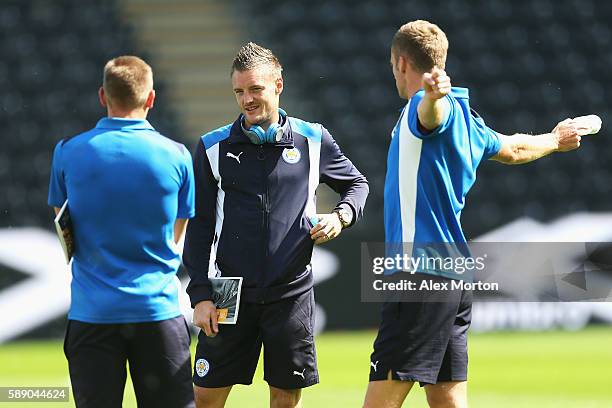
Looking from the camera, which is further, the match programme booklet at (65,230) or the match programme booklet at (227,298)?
the match programme booklet at (227,298)

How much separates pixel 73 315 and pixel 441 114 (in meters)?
1.63

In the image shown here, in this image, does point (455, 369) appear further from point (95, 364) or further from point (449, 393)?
point (95, 364)

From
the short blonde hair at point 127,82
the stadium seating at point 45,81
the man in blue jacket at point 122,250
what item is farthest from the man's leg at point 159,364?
the stadium seating at point 45,81

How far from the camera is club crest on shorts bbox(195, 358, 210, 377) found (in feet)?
15.3

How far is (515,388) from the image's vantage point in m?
7.75

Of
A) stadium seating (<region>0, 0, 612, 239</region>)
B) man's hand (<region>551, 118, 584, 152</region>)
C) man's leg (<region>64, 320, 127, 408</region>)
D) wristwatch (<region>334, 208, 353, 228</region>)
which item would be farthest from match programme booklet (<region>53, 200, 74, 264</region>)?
stadium seating (<region>0, 0, 612, 239</region>)

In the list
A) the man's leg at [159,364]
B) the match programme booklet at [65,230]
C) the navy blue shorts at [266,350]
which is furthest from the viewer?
the navy blue shorts at [266,350]

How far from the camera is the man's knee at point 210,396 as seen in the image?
15.4 feet

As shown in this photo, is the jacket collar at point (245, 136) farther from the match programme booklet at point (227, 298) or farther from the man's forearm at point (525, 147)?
the man's forearm at point (525, 147)

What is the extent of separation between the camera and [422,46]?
413 cm

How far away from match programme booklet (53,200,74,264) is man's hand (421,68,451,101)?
145 centimetres

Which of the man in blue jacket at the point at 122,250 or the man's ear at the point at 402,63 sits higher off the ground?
the man's ear at the point at 402,63

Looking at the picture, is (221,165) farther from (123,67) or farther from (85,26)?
(85,26)

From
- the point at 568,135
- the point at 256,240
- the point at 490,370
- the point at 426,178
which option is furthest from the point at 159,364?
the point at 490,370
